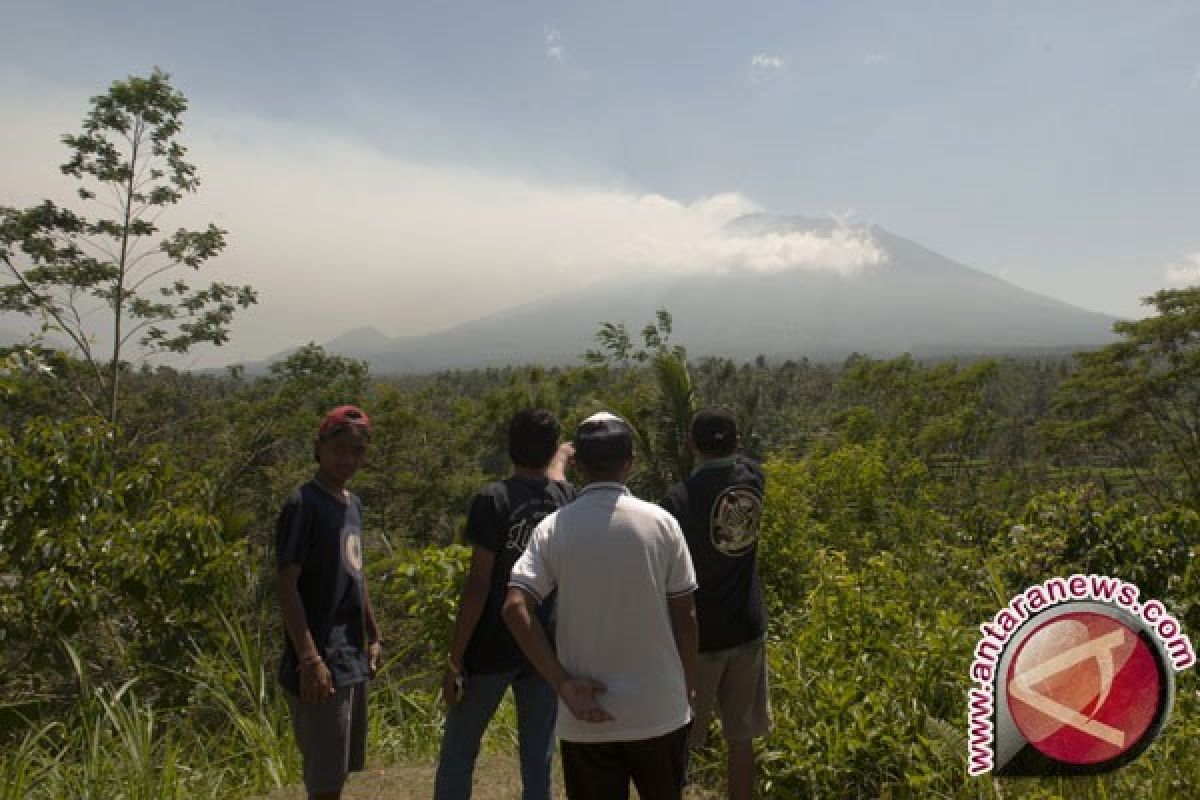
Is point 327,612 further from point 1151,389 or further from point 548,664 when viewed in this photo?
point 1151,389

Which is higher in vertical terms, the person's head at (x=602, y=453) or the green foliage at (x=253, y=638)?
the person's head at (x=602, y=453)

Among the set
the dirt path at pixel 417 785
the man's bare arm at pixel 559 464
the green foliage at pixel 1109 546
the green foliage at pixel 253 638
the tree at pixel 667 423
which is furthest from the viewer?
the tree at pixel 667 423

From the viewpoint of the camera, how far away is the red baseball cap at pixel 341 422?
100 inches

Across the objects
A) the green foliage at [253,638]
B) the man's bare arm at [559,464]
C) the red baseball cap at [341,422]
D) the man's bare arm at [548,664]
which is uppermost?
the red baseball cap at [341,422]

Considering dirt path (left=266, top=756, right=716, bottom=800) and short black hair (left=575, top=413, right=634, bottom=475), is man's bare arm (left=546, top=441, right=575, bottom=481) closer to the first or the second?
short black hair (left=575, top=413, right=634, bottom=475)

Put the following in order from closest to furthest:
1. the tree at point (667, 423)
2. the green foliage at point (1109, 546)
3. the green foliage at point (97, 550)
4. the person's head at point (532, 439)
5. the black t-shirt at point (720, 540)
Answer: the person's head at point (532, 439) → the black t-shirt at point (720, 540) → the green foliage at point (97, 550) → the green foliage at point (1109, 546) → the tree at point (667, 423)

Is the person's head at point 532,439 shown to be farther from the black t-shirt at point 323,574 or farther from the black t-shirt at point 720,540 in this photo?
the black t-shirt at point 323,574

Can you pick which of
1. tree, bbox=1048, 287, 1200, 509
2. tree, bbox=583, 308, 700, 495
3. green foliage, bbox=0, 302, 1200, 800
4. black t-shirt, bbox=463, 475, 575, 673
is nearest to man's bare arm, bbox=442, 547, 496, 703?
black t-shirt, bbox=463, 475, 575, 673

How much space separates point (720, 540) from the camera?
2762 millimetres

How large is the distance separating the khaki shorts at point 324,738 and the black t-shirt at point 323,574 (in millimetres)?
69

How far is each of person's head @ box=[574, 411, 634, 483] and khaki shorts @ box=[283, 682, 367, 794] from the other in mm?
1234

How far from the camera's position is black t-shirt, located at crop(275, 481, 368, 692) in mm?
2387

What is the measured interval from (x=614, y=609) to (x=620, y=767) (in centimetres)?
45

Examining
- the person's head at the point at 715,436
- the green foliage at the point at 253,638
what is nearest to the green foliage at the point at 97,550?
the green foliage at the point at 253,638
